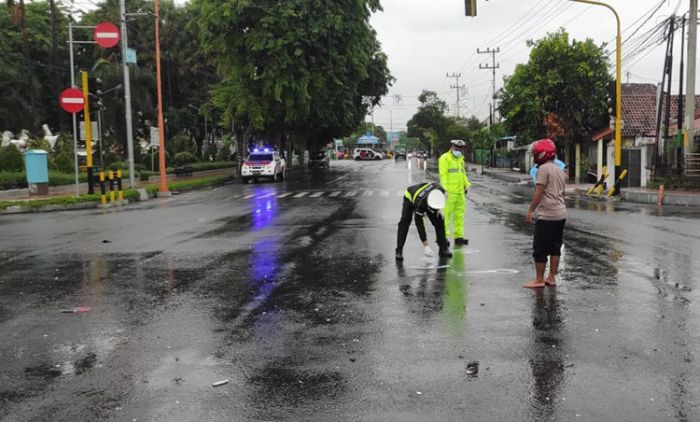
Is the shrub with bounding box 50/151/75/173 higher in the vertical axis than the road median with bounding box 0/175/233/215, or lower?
higher

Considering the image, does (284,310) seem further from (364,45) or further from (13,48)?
(13,48)

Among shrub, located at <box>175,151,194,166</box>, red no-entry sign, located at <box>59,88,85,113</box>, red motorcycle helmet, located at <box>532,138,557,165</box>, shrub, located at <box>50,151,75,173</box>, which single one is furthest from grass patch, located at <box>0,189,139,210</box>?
shrub, located at <box>175,151,194,166</box>

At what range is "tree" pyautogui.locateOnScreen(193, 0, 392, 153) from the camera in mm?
32875

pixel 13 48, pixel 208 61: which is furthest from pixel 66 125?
pixel 208 61

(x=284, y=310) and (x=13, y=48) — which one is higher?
(x=13, y=48)

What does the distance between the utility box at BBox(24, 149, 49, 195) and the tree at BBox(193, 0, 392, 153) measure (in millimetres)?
12515

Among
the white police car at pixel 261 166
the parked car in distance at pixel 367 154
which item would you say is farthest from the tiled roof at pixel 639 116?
the parked car in distance at pixel 367 154

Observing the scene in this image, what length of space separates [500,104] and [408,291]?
29.6m

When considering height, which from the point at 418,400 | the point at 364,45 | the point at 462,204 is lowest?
the point at 418,400

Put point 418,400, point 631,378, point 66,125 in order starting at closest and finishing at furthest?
point 418,400
point 631,378
point 66,125

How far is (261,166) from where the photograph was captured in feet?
112

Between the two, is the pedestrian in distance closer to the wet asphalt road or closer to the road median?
the wet asphalt road

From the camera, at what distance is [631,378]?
446 cm

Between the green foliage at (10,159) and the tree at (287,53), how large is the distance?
1116 cm
